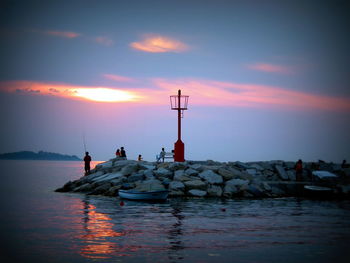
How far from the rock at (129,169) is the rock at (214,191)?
22.3 ft

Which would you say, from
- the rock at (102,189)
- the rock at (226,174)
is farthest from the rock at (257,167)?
the rock at (102,189)

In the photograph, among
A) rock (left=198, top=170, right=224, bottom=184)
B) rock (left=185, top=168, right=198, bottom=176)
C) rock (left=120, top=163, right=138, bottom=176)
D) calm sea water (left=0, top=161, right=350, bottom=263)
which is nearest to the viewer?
calm sea water (left=0, top=161, right=350, bottom=263)

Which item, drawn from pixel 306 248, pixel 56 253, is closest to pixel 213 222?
pixel 306 248

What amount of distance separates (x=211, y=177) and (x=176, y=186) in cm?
317

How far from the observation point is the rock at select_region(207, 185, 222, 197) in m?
30.7

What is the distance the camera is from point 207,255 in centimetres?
1346

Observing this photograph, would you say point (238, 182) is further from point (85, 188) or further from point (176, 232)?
point (176, 232)

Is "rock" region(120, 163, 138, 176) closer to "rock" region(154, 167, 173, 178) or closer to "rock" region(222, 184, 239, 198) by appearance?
"rock" region(154, 167, 173, 178)

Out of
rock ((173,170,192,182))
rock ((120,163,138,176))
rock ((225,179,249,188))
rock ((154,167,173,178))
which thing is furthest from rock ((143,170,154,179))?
rock ((225,179,249,188))

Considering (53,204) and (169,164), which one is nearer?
(53,204)

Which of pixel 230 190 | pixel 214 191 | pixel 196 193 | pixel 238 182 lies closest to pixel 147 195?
pixel 196 193

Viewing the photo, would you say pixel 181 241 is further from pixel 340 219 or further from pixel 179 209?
pixel 340 219

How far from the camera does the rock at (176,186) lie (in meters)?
30.6

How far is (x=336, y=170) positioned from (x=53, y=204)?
86.2 feet
